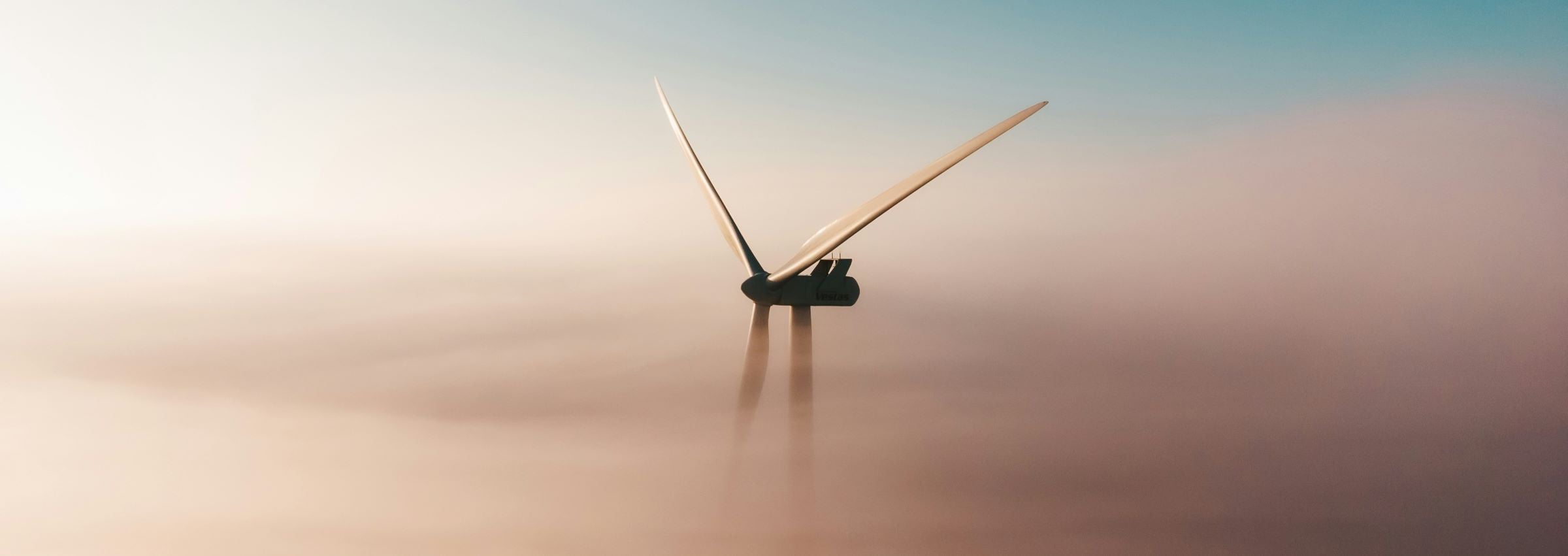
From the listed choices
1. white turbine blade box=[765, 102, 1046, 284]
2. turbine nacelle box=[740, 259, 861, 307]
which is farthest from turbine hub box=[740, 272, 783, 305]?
white turbine blade box=[765, 102, 1046, 284]

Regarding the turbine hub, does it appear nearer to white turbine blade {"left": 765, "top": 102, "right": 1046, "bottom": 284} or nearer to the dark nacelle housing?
the dark nacelle housing

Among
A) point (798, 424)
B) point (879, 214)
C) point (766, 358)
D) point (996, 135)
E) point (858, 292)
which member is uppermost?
point (996, 135)

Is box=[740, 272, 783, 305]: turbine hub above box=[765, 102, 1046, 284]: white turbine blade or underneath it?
underneath

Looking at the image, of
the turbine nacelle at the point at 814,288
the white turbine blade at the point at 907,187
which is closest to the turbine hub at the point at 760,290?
the turbine nacelle at the point at 814,288

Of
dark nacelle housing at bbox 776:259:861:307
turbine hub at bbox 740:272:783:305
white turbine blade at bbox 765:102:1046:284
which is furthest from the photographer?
turbine hub at bbox 740:272:783:305

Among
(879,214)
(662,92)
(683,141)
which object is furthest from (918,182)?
(662,92)

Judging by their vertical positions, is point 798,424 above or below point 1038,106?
below

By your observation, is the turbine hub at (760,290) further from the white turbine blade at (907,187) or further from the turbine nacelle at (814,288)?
the white turbine blade at (907,187)

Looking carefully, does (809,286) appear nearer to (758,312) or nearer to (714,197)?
(758,312)
